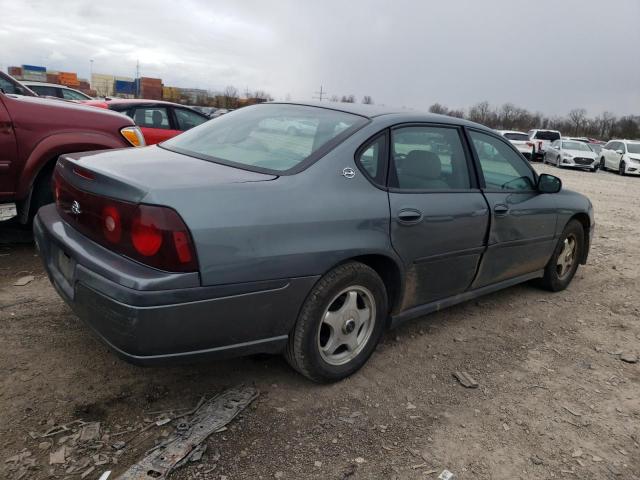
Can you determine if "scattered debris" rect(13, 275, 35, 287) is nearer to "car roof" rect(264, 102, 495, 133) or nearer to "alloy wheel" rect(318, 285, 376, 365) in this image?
"car roof" rect(264, 102, 495, 133)

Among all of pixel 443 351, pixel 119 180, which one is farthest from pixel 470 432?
pixel 119 180

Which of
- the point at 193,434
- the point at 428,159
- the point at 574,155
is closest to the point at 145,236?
the point at 193,434

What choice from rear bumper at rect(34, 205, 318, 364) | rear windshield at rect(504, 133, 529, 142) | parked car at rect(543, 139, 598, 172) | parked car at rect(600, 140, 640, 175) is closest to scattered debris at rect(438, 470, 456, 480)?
rear bumper at rect(34, 205, 318, 364)

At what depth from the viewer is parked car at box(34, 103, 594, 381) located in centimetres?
222

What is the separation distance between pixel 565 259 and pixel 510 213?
1.49 metres

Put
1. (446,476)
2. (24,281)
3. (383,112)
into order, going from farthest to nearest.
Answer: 1. (24,281)
2. (383,112)
3. (446,476)

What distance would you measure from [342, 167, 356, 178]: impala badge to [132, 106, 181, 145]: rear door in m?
6.25

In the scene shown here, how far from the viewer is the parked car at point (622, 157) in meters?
22.5

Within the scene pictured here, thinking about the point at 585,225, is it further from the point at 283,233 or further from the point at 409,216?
the point at 283,233

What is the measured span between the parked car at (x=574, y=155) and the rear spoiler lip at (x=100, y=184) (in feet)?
79.6

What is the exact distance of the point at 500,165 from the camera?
3.96 m

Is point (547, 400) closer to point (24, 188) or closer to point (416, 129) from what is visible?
point (416, 129)

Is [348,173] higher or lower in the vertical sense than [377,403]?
higher

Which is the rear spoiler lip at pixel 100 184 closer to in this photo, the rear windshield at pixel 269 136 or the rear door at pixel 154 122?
the rear windshield at pixel 269 136
